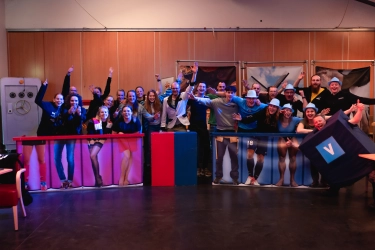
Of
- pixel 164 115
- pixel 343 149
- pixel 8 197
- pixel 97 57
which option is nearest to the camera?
pixel 8 197

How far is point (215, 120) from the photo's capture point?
6.64m

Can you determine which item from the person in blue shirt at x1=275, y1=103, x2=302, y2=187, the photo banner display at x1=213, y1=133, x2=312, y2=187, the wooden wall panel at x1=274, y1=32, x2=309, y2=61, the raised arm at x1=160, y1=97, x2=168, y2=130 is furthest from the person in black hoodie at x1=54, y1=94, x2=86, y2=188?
the wooden wall panel at x1=274, y1=32, x2=309, y2=61

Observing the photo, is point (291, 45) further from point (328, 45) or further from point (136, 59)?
point (136, 59)

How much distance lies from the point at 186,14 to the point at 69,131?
5.58 m

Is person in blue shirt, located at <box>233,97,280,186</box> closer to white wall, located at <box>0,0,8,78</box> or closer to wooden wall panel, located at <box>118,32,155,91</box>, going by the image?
wooden wall panel, located at <box>118,32,155,91</box>

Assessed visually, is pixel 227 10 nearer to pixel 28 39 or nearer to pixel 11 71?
pixel 28 39

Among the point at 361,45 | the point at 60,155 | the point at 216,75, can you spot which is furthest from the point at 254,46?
the point at 60,155

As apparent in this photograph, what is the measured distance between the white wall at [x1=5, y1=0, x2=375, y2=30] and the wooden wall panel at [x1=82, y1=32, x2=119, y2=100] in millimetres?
319

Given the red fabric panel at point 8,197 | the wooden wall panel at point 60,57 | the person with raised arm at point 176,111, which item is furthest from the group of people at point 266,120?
the wooden wall panel at point 60,57

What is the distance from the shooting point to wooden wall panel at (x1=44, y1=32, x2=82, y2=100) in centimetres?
989

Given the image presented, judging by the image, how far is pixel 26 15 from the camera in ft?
32.2

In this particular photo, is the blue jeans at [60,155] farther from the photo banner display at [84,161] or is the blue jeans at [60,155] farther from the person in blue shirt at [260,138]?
the person in blue shirt at [260,138]

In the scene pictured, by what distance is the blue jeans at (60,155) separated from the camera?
5.59 meters

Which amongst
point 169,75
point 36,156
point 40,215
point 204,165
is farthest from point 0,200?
point 169,75
